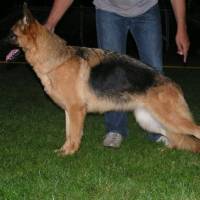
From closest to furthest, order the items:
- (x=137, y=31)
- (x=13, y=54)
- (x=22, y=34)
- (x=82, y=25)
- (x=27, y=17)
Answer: (x=27, y=17), (x=22, y=34), (x=13, y=54), (x=137, y=31), (x=82, y=25)

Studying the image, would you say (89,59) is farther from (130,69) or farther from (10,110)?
(10,110)

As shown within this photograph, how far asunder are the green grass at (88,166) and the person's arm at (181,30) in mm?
1254

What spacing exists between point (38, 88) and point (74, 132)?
4.77 m

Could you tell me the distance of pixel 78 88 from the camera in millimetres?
4375

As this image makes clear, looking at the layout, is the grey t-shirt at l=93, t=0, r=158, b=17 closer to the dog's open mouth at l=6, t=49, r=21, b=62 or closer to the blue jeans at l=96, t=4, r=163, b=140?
the blue jeans at l=96, t=4, r=163, b=140

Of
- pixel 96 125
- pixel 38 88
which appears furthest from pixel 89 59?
pixel 38 88

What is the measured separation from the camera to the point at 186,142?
178 inches

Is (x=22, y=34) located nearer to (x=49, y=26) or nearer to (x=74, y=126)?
(x=49, y=26)

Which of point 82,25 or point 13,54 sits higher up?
point 13,54

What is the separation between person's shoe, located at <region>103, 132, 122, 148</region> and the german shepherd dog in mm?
458

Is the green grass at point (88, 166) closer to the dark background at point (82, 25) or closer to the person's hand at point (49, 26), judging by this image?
the person's hand at point (49, 26)

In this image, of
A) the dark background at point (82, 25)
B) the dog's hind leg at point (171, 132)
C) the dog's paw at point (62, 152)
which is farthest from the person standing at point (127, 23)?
the dark background at point (82, 25)

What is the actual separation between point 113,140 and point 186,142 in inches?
36.6

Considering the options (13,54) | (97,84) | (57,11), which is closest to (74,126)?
(97,84)
